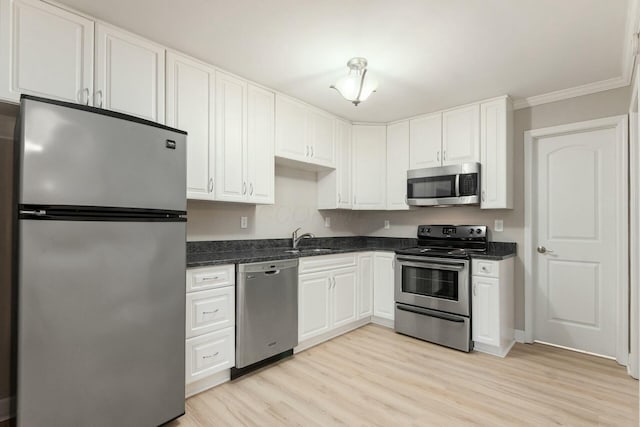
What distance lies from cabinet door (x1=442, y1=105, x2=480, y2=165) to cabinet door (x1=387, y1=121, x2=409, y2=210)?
1.55 feet

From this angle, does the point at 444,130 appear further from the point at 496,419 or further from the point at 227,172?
the point at 496,419

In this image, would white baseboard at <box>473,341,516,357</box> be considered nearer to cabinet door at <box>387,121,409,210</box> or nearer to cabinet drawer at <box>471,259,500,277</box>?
cabinet drawer at <box>471,259,500,277</box>

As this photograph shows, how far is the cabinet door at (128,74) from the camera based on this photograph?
2062 mm

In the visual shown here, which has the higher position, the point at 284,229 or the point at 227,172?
the point at 227,172

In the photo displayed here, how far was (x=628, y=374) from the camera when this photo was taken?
8.61 ft

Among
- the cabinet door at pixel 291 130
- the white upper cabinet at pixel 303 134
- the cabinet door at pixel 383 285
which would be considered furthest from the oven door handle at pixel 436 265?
the cabinet door at pixel 291 130

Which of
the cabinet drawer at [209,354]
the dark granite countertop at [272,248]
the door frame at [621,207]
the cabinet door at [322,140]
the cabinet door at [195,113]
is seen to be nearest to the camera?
the cabinet drawer at [209,354]

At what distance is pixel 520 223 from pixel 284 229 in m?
2.47

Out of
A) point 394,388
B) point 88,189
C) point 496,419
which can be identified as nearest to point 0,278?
point 88,189

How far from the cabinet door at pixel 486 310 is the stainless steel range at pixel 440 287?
6cm

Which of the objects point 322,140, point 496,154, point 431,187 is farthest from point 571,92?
point 322,140

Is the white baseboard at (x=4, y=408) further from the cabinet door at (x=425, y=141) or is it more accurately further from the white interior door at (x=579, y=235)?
the white interior door at (x=579, y=235)

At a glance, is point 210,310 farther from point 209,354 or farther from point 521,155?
point 521,155

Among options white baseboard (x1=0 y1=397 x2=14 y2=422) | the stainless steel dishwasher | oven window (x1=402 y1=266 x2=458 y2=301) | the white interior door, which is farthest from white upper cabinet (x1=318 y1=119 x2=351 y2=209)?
white baseboard (x1=0 y1=397 x2=14 y2=422)
